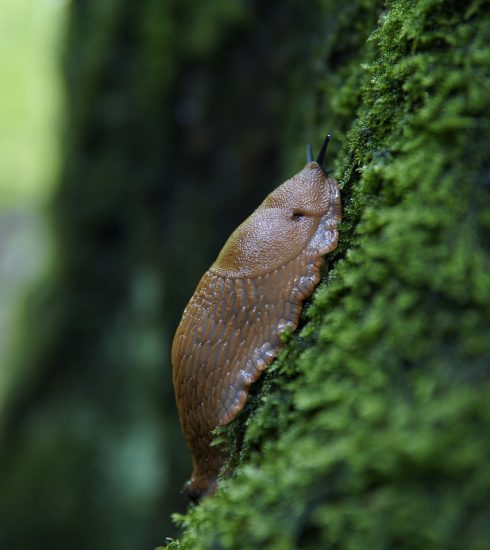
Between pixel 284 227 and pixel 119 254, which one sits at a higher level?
pixel 284 227

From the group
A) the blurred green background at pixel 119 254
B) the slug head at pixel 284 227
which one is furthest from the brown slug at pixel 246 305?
the blurred green background at pixel 119 254

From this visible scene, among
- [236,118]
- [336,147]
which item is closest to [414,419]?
[336,147]

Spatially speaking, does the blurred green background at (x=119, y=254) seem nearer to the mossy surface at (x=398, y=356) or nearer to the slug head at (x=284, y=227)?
the slug head at (x=284, y=227)

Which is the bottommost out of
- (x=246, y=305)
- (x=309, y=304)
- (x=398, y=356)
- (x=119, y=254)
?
(x=119, y=254)

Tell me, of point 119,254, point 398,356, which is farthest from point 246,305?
point 119,254

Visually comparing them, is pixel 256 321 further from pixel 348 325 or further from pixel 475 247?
pixel 475 247

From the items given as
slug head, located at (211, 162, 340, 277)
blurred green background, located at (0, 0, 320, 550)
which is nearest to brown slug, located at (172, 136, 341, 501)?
slug head, located at (211, 162, 340, 277)

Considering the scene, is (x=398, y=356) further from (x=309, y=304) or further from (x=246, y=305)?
(x=246, y=305)
